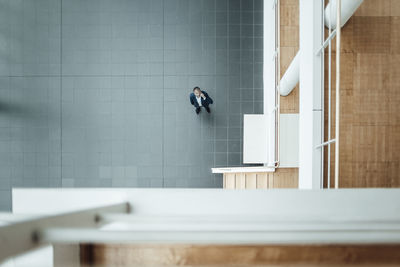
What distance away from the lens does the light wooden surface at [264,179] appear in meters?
5.03

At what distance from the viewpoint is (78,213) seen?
2.06 ft

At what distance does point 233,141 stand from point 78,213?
606 centimetres

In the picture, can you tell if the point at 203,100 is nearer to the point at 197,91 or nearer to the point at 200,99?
the point at 200,99

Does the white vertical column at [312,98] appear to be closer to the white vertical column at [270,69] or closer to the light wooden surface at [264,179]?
the light wooden surface at [264,179]

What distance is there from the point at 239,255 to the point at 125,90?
21.0 feet

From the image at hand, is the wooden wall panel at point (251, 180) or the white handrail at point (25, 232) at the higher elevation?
the white handrail at point (25, 232)

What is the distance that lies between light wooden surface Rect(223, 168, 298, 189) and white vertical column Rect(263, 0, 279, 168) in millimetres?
503

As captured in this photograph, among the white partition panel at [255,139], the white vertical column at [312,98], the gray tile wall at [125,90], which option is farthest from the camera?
the gray tile wall at [125,90]

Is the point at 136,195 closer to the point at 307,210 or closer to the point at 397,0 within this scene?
the point at 307,210

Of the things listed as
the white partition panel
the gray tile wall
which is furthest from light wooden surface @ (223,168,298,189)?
the gray tile wall

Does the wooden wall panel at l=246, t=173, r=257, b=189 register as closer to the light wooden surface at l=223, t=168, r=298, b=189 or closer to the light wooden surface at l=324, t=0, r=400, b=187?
the light wooden surface at l=223, t=168, r=298, b=189

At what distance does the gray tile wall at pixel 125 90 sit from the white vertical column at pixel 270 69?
200mm

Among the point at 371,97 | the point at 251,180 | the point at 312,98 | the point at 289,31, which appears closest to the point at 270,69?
the point at 289,31

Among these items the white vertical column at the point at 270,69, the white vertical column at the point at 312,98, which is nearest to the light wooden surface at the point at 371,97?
the white vertical column at the point at 312,98
